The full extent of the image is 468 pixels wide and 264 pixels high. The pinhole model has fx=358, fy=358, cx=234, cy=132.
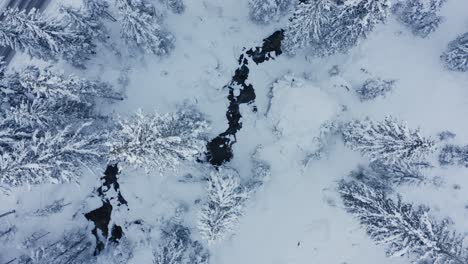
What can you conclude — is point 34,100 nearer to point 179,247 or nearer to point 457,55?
point 179,247

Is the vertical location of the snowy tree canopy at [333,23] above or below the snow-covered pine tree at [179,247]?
above

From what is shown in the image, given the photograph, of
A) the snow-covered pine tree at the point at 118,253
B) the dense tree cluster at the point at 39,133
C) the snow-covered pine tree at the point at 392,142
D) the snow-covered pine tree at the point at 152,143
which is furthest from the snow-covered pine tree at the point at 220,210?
the snow-covered pine tree at the point at 392,142

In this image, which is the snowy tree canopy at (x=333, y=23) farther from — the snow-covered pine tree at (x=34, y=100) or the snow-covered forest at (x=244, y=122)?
the snow-covered pine tree at (x=34, y=100)

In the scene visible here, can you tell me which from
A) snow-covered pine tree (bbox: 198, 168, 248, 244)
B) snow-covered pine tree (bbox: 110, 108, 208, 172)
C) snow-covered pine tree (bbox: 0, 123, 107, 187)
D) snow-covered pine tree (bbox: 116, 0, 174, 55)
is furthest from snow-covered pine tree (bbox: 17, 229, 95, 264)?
snow-covered pine tree (bbox: 116, 0, 174, 55)

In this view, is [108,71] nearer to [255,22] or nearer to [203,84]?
[203,84]

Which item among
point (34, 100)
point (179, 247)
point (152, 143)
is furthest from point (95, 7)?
point (179, 247)

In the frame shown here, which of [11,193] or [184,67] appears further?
[184,67]

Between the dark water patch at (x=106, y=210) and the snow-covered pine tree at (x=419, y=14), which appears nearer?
the snow-covered pine tree at (x=419, y=14)

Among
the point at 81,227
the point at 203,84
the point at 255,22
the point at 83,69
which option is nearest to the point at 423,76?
the point at 255,22
